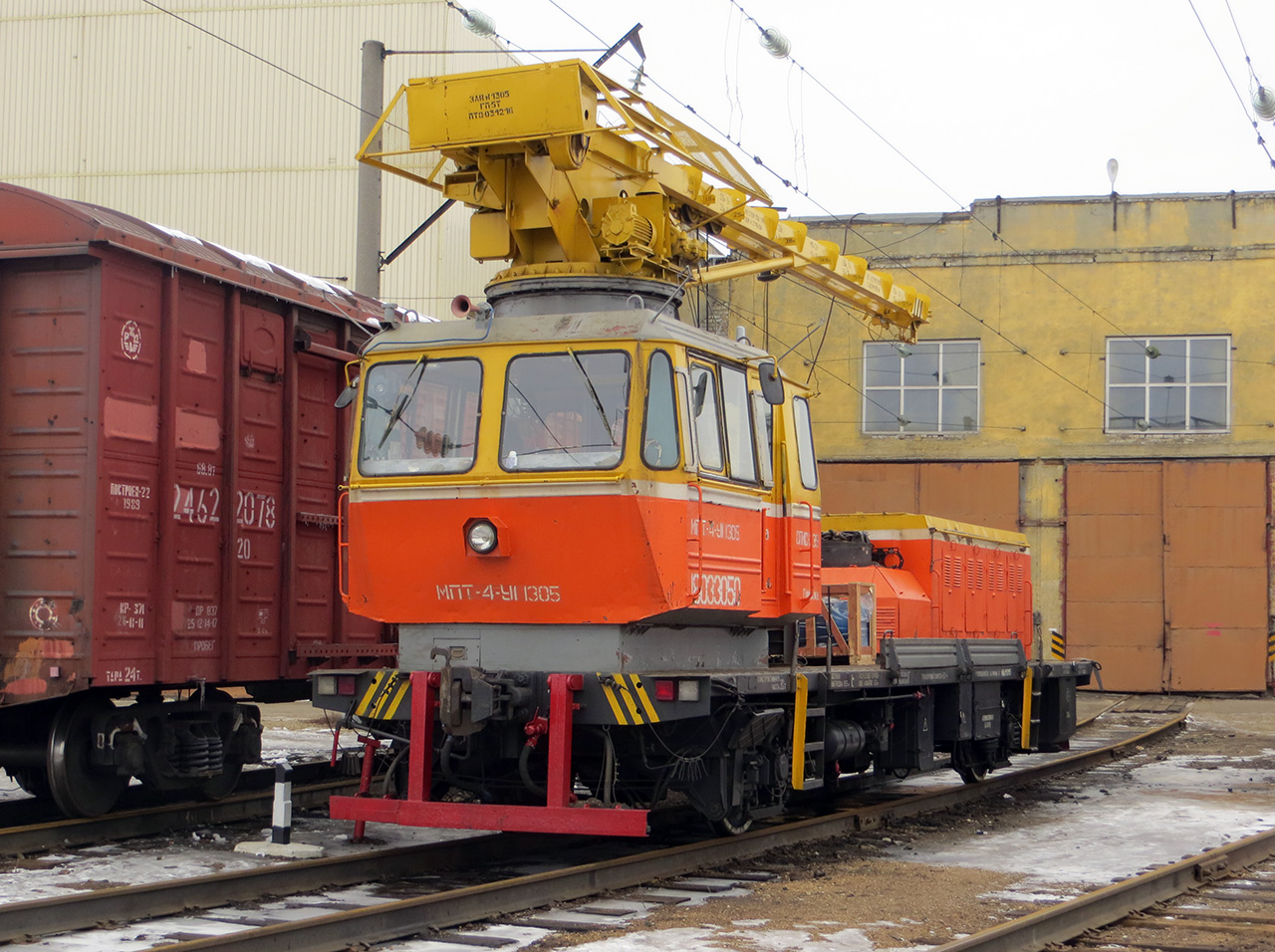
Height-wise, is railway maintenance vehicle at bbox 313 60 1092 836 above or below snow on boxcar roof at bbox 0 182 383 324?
below

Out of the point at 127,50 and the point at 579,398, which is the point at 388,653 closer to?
the point at 579,398

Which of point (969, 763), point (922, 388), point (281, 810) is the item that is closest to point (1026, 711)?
point (969, 763)

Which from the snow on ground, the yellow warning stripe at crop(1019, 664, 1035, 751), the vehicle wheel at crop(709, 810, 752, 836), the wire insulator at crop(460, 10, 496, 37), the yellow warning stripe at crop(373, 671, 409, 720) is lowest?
the snow on ground

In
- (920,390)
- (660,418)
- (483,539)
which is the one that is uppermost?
(920,390)

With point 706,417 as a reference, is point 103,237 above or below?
above

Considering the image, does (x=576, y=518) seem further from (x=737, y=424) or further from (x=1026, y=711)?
(x=1026, y=711)

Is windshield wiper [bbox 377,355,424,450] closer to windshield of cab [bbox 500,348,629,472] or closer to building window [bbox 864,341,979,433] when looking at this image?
windshield of cab [bbox 500,348,629,472]

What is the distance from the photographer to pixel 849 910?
27.3 ft

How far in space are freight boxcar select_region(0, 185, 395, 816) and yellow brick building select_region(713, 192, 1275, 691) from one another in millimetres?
19490

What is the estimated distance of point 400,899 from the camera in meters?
8.44

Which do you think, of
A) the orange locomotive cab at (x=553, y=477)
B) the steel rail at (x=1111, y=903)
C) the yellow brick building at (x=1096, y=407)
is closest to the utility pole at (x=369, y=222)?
the orange locomotive cab at (x=553, y=477)

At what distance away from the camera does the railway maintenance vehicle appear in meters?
9.04

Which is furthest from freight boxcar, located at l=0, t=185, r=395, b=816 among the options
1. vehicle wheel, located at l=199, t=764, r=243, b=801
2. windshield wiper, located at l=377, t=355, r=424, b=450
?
windshield wiper, located at l=377, t=355, r=424, b=450

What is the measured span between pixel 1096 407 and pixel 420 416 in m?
24.4
